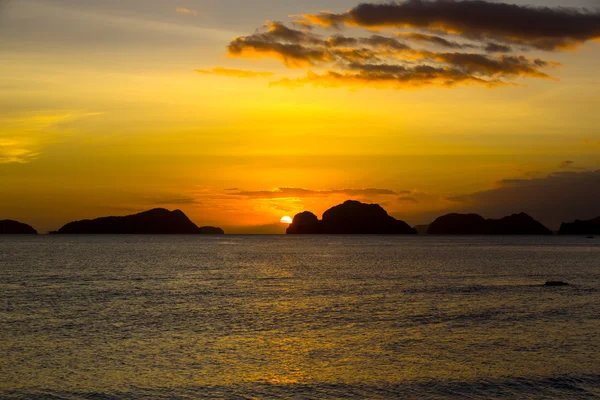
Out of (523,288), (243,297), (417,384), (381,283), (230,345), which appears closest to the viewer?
(417,384)

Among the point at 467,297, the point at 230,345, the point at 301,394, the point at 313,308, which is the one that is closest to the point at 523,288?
the point at 467,297

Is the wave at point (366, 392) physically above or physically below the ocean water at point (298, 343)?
below

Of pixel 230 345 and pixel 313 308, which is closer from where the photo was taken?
pixel 230 345

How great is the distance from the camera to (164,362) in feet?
124

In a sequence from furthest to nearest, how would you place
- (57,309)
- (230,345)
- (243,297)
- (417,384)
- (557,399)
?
(243,297) < (57,309) < (230,345) < (417,384) < (557,399)

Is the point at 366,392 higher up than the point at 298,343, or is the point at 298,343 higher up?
the point at 298,343

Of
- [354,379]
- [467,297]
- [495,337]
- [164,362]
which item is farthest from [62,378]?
[467,297]

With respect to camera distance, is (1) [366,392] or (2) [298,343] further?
(2) [298,343]

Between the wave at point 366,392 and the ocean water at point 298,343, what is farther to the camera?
the ocean water at point 298,343

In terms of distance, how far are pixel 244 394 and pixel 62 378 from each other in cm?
1153

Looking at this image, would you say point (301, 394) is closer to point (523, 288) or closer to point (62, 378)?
point (62, 378)

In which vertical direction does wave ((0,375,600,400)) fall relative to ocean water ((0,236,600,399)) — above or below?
below

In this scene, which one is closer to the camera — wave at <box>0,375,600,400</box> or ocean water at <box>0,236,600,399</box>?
wave at <box>0,375,600,400</box>

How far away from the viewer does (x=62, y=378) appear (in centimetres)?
3425
